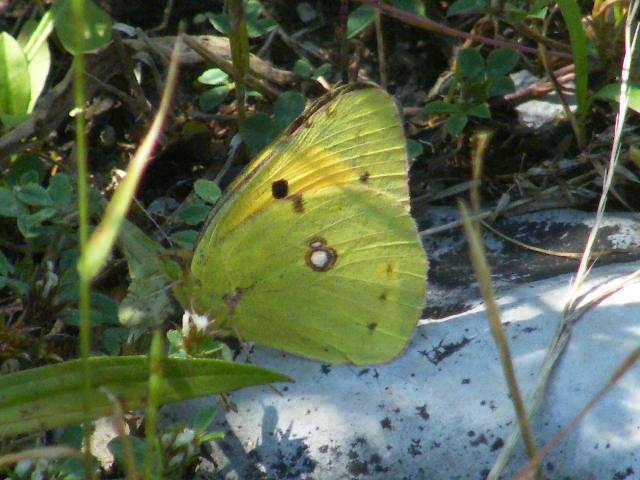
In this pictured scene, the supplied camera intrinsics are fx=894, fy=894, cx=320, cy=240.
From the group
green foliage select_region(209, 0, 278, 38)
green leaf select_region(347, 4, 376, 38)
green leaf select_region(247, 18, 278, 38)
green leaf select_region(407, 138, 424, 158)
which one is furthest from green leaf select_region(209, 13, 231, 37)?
green leaf select_region(407, 138, 424, 158)

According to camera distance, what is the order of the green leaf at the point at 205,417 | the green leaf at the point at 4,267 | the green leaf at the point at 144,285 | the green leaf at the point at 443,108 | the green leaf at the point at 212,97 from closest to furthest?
1. the green leaf at the point at 205,417
2. the green leaf at the point at 144,285
3. the green leaf at the point at 4,267
4. the green leaf at the point at 443,108
5. the green leaf at the point at 212,97

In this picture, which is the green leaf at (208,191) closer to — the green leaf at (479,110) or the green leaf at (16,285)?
the green leaf at (16,285)

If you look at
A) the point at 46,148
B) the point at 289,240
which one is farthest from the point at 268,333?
the point at 46,148

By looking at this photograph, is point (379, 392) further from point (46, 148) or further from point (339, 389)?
point (46, 148)

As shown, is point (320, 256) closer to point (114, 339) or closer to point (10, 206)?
point (114, 339)

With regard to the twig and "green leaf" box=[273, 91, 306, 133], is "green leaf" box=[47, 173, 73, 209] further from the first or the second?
the twig

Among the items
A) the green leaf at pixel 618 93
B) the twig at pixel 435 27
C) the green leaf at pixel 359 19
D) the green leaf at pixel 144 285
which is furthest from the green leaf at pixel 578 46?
the green leaf at pixel 144 285
